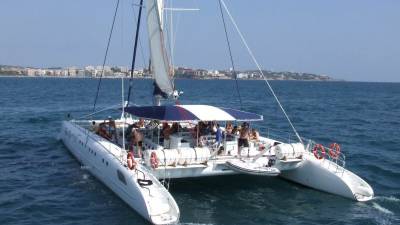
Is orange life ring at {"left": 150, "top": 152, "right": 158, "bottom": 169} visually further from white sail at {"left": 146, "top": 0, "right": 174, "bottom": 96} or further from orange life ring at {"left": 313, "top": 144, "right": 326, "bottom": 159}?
orange life ring at {"left": 313, "top": 144, "right": 326, "bottom": 159}

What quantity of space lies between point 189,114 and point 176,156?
186cm

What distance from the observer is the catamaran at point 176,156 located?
41.6 ft

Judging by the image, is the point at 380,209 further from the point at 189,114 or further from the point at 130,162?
the point at 130,162

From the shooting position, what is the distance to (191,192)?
14.8m

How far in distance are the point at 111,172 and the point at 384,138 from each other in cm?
1903

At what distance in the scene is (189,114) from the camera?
592 inches

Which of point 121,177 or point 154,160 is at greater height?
point 154,160

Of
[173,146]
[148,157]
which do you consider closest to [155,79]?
[173,146]

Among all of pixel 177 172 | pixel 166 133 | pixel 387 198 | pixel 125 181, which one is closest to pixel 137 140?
pixel 166 133

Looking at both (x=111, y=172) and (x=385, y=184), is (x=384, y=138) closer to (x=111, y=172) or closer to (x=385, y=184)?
(x=385, y=184)

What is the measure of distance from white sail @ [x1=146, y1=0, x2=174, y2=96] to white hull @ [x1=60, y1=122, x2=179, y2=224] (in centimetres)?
305

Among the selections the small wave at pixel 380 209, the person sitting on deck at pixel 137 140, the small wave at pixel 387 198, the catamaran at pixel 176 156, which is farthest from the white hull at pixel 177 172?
the small wave at pixel 387 198

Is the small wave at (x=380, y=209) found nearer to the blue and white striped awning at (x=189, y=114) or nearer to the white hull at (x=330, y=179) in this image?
the white hull at (x=330, y=179)

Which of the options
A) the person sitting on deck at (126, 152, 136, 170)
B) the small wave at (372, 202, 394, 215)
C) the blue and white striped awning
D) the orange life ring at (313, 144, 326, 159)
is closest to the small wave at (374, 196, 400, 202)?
the small wave at (372, 202, 394, 215)
